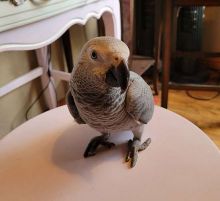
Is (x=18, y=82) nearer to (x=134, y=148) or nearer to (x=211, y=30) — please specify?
(x=134, y=148)

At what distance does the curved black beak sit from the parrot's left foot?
0.65 ft

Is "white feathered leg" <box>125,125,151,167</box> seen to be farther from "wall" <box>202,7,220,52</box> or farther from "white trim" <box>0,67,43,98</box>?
"wall" <box>202,7,220,52</box>

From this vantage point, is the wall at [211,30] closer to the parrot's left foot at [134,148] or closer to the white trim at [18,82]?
the white trim at [18,82]

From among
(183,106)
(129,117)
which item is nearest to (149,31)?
(183,106)

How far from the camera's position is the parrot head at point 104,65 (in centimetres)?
42

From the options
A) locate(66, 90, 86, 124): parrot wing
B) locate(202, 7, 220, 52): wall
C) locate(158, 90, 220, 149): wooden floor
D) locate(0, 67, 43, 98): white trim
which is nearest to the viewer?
locate(66, 90, 86, 124): parrot wing

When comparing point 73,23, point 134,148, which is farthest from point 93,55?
point 73,23

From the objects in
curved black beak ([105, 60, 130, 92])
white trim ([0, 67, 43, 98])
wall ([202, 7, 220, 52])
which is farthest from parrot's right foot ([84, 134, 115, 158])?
wall ([202, 7, 220, 52])

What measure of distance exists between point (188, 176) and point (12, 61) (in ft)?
2.81

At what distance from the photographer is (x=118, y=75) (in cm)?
42

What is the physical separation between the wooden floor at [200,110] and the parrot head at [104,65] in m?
0.85

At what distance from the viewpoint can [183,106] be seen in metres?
1.41

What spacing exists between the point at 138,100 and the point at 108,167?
0.51 ft

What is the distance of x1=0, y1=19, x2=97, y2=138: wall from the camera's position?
3.68 ft
